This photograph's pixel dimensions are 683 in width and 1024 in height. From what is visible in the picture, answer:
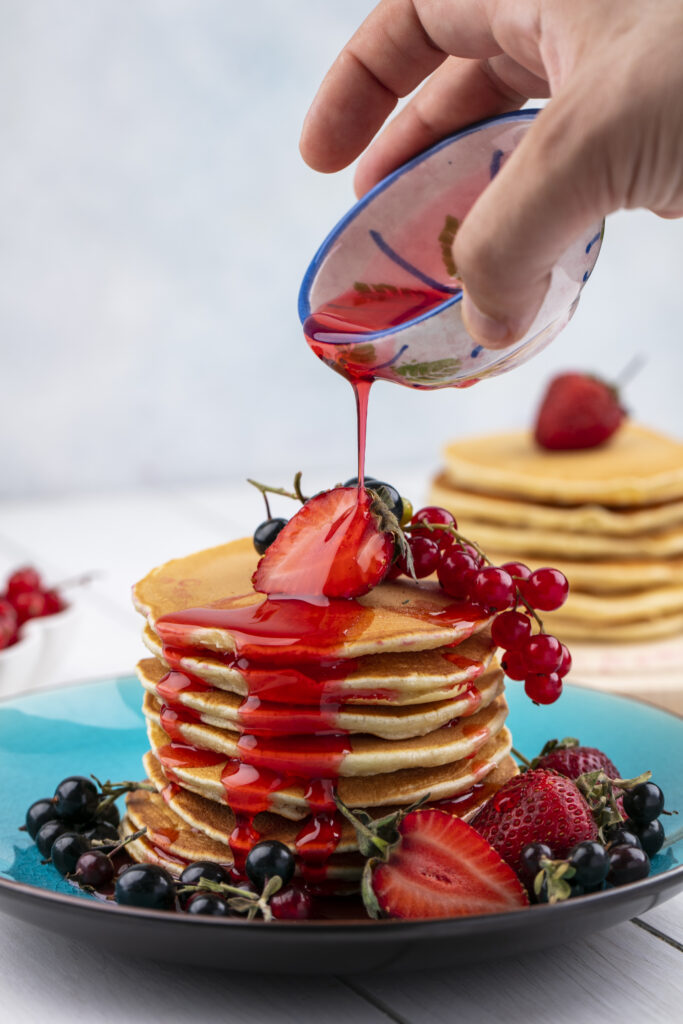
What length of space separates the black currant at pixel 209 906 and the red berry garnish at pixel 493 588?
49cm

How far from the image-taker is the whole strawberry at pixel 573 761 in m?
1.54

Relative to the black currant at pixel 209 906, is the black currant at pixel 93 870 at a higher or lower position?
lower

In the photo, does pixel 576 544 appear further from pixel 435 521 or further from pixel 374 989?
pixel 374 989

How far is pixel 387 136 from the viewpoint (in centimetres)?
173

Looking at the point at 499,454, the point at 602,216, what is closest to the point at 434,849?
the point at 602,216

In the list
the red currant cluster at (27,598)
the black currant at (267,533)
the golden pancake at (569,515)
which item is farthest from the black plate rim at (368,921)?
the golden pancake at (569,515)

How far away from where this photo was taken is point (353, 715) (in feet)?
4.38

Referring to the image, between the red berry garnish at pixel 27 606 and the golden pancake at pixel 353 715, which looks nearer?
the golden pancake at pixel 353 715

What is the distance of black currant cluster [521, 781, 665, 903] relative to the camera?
1214 millimetres

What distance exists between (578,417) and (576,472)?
9.1 inches

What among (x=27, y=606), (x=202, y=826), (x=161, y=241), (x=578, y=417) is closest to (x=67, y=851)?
(x=202, y=826)

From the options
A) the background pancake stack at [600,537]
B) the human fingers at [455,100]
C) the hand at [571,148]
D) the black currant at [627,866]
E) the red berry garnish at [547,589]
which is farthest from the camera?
the background pancake stack at [600,537]

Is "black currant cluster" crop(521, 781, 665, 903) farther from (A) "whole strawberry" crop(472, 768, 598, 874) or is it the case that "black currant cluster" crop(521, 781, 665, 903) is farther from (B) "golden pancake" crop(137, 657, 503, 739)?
(B) "golden pancake" crop(137, 657, 503, 739)

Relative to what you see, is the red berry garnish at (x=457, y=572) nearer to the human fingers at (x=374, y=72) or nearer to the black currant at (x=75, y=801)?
the black currant at (x=75, y=801)
